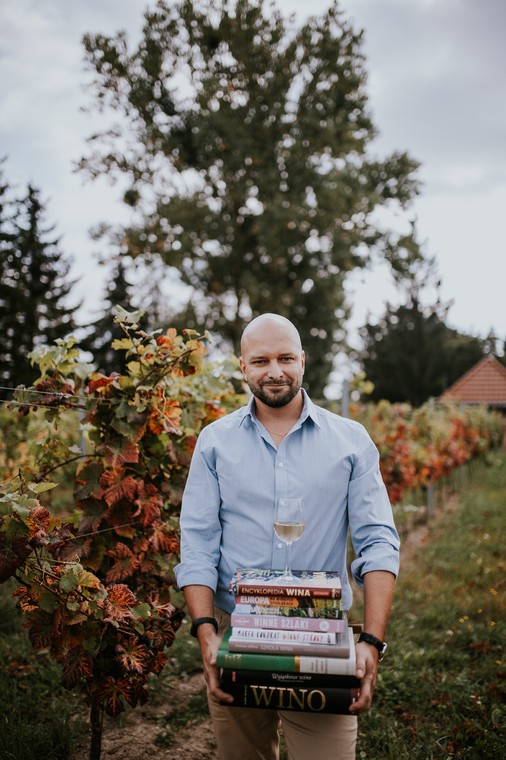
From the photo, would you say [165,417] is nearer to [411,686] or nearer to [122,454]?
[122,454]

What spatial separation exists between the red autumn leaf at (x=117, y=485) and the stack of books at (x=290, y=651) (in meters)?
0.99

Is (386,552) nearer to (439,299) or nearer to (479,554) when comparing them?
(479,554)

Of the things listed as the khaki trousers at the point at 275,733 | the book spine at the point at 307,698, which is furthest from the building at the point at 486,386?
the book spine at the point at 307,698

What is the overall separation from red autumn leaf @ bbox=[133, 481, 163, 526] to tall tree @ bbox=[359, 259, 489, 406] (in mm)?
28478

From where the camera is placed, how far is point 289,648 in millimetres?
1569

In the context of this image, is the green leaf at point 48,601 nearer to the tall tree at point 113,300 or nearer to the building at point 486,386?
the tall tree at point 113,300

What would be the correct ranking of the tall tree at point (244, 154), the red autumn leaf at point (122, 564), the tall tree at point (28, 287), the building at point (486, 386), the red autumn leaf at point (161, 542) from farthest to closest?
the building at point (486, 386) → the tall tree at point (28, 287) → the tall tree at point (244, 154) → the red autumn leaf at point (161, 542) → the red autumn leaf at point (122, 564)

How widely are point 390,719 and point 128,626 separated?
187 cm

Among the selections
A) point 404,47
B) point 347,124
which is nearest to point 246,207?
point 347,124

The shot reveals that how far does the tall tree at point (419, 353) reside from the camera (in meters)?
30.1

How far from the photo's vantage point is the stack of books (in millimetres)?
1562

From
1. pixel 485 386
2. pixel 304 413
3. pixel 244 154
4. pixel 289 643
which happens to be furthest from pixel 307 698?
pixel 485 386

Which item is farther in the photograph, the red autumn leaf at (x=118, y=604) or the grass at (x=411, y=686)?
the grass at (x=411, y=686)

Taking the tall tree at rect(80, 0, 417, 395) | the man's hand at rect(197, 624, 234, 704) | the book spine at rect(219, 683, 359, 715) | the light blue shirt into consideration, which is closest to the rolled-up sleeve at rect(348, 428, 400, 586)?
the light blue shirt
